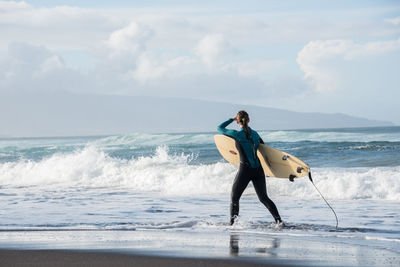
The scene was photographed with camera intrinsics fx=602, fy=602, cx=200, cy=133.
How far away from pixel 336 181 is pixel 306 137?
27.7 m

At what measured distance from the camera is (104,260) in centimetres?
550

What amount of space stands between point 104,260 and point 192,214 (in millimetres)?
4230

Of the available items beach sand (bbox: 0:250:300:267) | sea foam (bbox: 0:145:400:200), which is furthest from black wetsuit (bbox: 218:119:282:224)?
sea foam (bbox: 0:145:400:200)

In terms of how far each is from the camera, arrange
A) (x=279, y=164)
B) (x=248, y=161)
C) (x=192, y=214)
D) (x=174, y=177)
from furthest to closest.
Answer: (x=174, y=177), (x=192, y=214), (x=279, y=164), (x=248, y=161)

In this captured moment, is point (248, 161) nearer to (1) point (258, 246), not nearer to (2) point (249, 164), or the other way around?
(2) point (249, 164)

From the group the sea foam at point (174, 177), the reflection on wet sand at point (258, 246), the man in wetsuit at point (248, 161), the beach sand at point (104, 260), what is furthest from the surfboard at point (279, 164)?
the sea foam at point (174, 177)

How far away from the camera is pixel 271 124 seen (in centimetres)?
13488

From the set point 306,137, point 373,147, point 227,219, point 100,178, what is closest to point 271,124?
point 306,137

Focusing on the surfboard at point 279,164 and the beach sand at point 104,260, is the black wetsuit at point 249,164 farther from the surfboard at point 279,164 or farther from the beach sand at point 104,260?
the beach sand at point 104,260

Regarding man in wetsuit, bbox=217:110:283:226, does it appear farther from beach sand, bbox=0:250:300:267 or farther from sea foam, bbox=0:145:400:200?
sea foam, bbox=0:145:400:200

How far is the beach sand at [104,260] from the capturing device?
17.4ft

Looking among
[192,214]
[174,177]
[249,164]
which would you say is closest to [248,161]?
[249,164]

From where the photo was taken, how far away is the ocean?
247 inches

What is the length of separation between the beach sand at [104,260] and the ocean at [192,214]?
291mm
